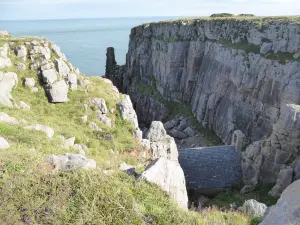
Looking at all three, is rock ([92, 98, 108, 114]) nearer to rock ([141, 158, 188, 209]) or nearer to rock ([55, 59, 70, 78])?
rock ([55, 59, 70, 78])

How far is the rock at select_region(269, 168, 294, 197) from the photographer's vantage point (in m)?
24.1

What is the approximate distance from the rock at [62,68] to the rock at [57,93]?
152 cm

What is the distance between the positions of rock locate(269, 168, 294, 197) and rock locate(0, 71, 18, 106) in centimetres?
1959

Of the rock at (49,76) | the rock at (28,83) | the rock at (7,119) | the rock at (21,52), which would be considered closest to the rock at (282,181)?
the rock at (7,119)

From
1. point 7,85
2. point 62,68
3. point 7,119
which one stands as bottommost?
point 7,85

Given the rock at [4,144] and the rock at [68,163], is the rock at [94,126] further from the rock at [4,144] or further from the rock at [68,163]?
the rock at [68,163]

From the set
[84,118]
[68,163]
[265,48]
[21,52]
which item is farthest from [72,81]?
[265,48]

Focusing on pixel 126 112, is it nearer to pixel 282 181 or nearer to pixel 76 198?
pixel 282 181

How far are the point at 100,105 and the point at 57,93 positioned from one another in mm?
3417

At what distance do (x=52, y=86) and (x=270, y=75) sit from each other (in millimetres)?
22616

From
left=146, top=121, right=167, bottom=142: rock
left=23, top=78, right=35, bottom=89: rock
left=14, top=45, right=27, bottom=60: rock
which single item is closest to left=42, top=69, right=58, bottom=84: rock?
left=23, top=78, right=35, bottom=89: rock

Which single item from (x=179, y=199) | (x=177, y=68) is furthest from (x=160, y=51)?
(x=179, y=199)

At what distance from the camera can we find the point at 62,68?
2820cm

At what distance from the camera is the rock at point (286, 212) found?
1089 cm
